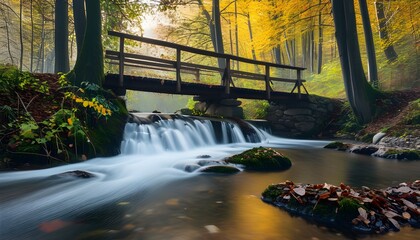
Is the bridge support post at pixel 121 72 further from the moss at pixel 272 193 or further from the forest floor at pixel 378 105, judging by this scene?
the moss at pixel 272 193

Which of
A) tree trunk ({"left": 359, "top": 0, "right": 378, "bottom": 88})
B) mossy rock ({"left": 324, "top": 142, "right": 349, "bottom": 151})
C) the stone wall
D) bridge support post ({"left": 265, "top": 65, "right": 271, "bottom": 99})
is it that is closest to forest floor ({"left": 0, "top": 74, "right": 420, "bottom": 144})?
the stone wall

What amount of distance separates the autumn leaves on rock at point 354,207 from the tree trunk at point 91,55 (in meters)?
6.00

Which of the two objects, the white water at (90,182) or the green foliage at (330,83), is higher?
the green foliage at (330,83)

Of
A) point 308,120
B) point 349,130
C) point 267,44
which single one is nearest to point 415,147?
point 349,130

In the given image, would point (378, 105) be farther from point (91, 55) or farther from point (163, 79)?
point (91, 55)

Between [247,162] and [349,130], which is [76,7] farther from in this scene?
[349,130]

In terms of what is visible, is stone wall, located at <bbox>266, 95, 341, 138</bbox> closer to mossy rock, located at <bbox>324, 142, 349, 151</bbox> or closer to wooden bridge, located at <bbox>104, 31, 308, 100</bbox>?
wooden bridge, located at <bbox>104, 31, 308, 100</bbox>

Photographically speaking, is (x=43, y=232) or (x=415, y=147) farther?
(x=415, y=147)

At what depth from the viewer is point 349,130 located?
13.2 meters

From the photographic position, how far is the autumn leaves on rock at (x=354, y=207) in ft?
8.50

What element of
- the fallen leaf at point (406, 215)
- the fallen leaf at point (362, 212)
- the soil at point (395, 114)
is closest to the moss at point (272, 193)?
the fallen leaf at point (362, 212)

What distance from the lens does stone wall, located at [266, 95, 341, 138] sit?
14906mm

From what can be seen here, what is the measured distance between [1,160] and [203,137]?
6274 millimetres

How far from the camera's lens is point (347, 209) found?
8.93ft
